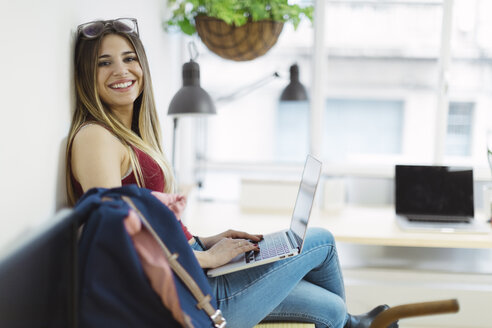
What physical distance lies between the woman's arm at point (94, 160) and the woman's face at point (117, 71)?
15cm

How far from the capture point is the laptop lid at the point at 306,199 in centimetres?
143

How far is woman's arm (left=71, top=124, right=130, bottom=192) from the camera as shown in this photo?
1.14 metres

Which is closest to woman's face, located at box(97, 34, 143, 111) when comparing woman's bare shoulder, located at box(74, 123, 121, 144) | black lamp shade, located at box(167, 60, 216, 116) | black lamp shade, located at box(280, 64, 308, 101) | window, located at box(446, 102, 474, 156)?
woman's bare shoulder, located at box(74, 123, 121, 144)

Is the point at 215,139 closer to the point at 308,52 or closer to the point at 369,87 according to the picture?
the point at 308,52

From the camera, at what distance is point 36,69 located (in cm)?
95

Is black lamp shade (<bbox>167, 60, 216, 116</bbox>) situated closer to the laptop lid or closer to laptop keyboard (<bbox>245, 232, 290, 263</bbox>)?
the laptop lid

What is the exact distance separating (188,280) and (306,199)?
65 centimetres

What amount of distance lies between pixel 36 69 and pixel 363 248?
172 cm

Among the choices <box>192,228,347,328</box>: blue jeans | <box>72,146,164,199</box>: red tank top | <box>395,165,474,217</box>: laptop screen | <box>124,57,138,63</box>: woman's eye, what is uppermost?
<box>124,57,138,63</box>: woman's eye

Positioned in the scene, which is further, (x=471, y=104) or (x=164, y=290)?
(x=471, y=104)

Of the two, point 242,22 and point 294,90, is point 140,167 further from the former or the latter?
point 294,90

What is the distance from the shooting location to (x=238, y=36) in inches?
76.7

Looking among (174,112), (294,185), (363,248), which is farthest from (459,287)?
(174,112)

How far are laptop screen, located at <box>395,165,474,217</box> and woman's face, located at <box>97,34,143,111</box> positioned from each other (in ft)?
4.15
